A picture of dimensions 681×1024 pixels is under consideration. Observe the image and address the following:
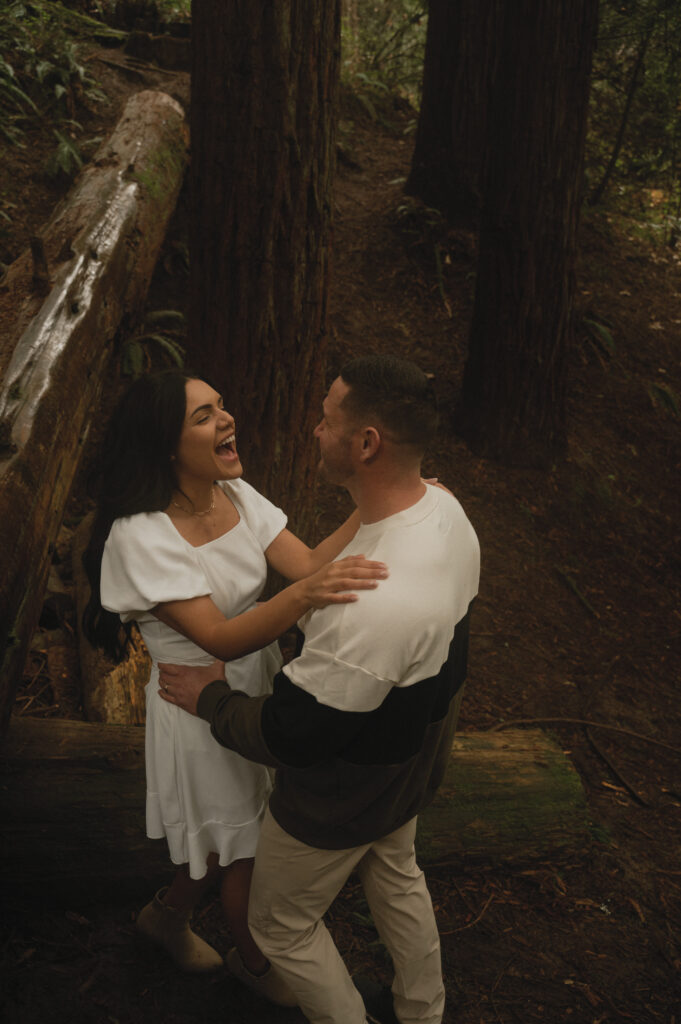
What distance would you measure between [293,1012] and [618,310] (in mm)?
7740

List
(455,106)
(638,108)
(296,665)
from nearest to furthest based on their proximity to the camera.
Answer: (296,665)
(455,106)
(638,108)

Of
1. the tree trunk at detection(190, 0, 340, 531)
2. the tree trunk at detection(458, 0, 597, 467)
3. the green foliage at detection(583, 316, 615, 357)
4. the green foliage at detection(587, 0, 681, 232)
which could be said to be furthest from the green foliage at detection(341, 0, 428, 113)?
the tree trunk at detection(190, 0, 340, 531)

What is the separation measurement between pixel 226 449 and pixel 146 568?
55cm

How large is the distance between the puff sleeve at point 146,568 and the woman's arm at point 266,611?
0.17 feet

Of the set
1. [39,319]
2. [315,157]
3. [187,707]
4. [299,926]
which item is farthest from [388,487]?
[39,319]

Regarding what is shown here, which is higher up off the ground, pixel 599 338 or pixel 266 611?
pixel 266 611

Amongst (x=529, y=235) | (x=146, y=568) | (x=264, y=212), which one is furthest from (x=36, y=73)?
(x=146, y=568)

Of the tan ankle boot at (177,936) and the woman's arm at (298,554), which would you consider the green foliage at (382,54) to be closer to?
the woman's arm at (298,554)

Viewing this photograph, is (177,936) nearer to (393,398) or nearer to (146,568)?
(146,568)

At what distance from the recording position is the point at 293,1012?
3.14 meters

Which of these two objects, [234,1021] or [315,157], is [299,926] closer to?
[234,1021]

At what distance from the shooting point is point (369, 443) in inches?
91.9

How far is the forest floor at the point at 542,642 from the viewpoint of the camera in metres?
3.24

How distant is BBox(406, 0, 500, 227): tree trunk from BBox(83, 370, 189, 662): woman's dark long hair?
272 inches
